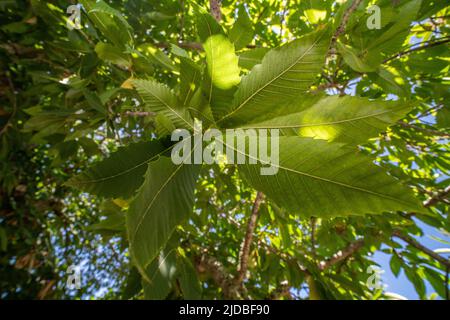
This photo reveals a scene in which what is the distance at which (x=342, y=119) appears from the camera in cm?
65

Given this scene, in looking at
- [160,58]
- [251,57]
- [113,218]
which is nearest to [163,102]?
[160,58]

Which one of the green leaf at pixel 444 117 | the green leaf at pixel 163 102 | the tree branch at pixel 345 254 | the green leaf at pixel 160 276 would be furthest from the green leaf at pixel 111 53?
the tree branch at pixel 345 254

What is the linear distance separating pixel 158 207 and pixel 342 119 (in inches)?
17.4

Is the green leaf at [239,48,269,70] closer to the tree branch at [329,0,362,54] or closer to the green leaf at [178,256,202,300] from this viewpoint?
the tree branch at [329,0,362,54]

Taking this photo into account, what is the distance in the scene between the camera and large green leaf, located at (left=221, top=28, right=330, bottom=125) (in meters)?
0.63

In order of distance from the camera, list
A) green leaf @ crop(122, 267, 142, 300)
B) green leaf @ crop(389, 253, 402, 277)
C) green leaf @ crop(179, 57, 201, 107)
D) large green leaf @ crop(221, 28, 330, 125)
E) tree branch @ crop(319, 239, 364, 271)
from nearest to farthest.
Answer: large green leaf @ crop(221, 28, 330, 125), green leaf @ crop(179, 57, 201, 107), green leaf @ crop(122, 267, 142, 300), green leaf @ crop(389, 253, 402, 277), tree branch @ crop(319, 239, 364, 271)

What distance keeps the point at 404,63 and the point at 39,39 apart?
2.25 meters

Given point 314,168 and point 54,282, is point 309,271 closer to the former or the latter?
point 314,168

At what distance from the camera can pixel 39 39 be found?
199 cm

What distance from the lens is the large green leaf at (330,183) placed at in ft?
1.73

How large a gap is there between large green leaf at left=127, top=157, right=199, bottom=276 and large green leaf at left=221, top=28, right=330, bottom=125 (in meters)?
0.20

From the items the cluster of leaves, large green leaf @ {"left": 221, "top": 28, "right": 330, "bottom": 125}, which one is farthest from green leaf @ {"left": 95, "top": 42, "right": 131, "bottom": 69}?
large green leaf @ {"left": 221, "top": 28, "right": 330, "bottom": 125}

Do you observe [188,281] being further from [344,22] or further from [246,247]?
[344,22]
